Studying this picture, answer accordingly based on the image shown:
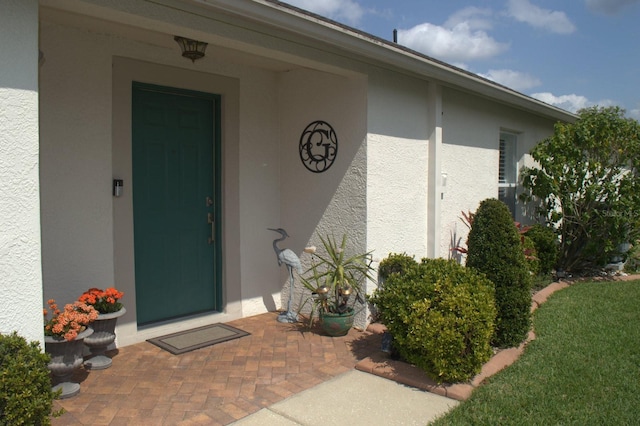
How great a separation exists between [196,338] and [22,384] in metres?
2.46

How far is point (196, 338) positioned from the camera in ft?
16.6

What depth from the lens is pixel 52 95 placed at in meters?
4.26

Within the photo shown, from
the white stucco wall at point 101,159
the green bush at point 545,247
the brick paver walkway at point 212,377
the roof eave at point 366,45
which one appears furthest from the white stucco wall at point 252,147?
the green bush at point 545,247

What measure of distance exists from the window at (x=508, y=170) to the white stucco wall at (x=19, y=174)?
7666mm

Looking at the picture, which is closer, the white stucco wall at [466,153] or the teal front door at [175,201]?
the teal front door at [175,201]

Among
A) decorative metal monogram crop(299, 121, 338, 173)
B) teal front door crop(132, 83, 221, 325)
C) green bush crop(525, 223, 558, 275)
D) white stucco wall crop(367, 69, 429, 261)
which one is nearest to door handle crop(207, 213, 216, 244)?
teal front door crop(132, 83, 221, 325)

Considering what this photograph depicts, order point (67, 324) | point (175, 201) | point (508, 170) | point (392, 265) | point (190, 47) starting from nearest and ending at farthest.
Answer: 1. point (67, 324)
2. point (190, 47)
3. point (175, 201)
4. point (392, 265)
5. point (508, 170)

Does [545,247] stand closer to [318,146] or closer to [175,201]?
[318,146]

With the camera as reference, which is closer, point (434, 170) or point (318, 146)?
point (318, 146)

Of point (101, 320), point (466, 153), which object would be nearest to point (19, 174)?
point (101, 320)

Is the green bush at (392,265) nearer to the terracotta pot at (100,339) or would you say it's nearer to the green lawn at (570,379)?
the green lawn at (570,379)

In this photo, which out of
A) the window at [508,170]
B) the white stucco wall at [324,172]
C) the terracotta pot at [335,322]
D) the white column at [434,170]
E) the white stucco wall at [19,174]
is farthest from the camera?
the window at [508,170]

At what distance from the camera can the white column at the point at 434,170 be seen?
6.34m

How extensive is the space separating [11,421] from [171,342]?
235 cm
